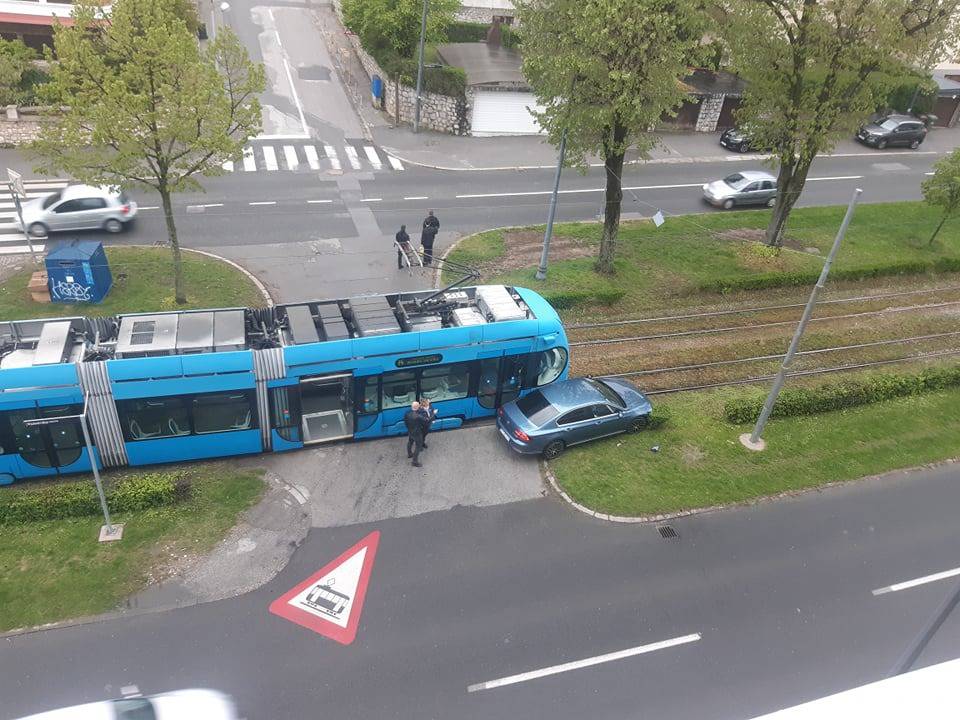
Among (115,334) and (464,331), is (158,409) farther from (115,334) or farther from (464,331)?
(464,331)

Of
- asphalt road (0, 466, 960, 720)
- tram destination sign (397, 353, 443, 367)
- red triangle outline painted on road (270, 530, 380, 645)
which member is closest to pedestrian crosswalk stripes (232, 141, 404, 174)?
tram destination sign (397, 353, 443, 367)

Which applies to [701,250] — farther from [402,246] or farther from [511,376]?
[511,376]

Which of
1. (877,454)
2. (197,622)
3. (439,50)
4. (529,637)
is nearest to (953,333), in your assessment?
(877,454)

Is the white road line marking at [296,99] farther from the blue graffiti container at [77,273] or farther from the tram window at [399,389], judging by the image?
the tram window at [399,389]

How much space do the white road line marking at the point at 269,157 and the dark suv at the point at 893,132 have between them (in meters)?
33.9

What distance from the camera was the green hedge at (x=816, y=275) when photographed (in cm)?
2528

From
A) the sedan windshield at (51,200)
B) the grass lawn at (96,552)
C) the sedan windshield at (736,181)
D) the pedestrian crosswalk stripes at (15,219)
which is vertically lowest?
the grass lawn at (96,552)

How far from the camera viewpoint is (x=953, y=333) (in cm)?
2416

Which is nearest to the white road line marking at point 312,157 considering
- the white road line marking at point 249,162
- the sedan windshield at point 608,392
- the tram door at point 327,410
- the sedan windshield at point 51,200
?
the white road line marking at point 249,162

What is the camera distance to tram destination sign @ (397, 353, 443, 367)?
16266 millimetres

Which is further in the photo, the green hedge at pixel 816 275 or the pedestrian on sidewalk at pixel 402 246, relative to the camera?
the green hedge at pixel 816 275

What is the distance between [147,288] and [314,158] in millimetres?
13416

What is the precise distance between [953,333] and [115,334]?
26165mm

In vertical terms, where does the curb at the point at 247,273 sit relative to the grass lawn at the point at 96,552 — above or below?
above
